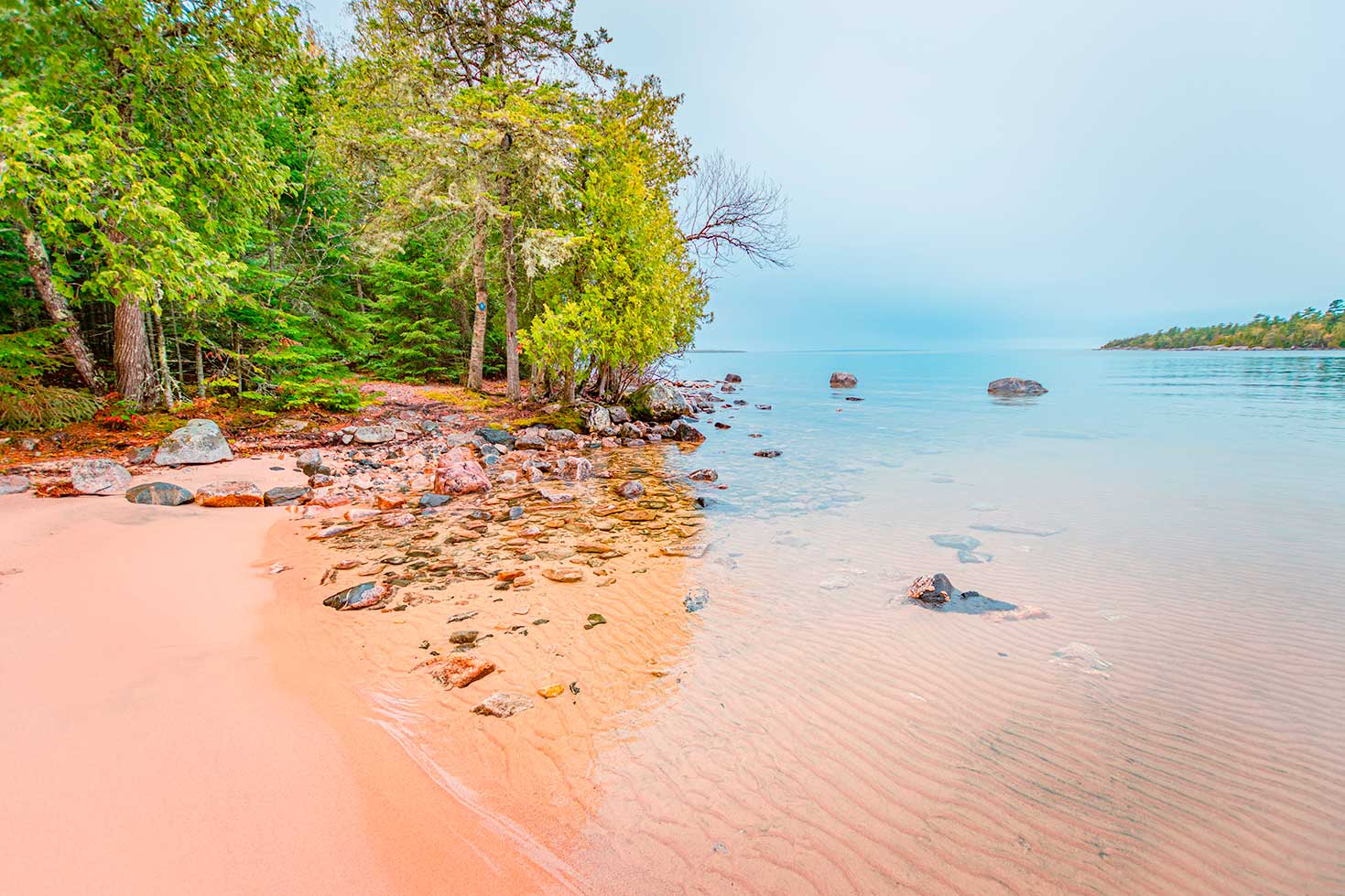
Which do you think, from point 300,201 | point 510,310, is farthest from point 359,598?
point 300,201

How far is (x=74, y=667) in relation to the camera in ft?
11.6

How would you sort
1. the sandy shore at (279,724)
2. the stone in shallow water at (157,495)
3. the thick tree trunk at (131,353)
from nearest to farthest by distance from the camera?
the sandy shore at (279,724)
the stone in shallow water at (157,495)
the thick tree trunk at (131,353)

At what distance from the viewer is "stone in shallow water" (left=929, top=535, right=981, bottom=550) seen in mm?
7570

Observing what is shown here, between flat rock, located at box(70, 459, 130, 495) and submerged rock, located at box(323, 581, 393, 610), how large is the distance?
5.68 m

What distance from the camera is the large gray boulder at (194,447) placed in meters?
9.47

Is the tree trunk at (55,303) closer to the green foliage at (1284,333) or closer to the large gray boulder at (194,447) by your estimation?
the large gray boulder at (194,447)

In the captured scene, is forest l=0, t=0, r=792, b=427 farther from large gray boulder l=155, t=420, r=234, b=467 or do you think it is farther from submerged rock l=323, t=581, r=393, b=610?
submerged rock l=323, t=581, r=393, b=610

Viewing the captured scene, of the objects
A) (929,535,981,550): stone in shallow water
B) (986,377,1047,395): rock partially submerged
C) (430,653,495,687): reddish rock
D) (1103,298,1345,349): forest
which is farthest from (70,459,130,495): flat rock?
(1103,298,1345,349): forest

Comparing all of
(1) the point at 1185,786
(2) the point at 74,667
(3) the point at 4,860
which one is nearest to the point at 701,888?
(3) the point at 4,860

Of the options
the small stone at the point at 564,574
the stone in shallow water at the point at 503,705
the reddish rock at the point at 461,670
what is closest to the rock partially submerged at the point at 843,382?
the small stone at the point at 564,574

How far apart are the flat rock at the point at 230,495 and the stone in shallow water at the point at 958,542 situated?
10925 millimetres

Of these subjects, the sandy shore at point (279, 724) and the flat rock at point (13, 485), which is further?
the flat rock at point (13, 485)

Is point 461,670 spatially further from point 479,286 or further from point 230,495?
point 479,286

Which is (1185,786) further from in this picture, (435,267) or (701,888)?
(435,267)
